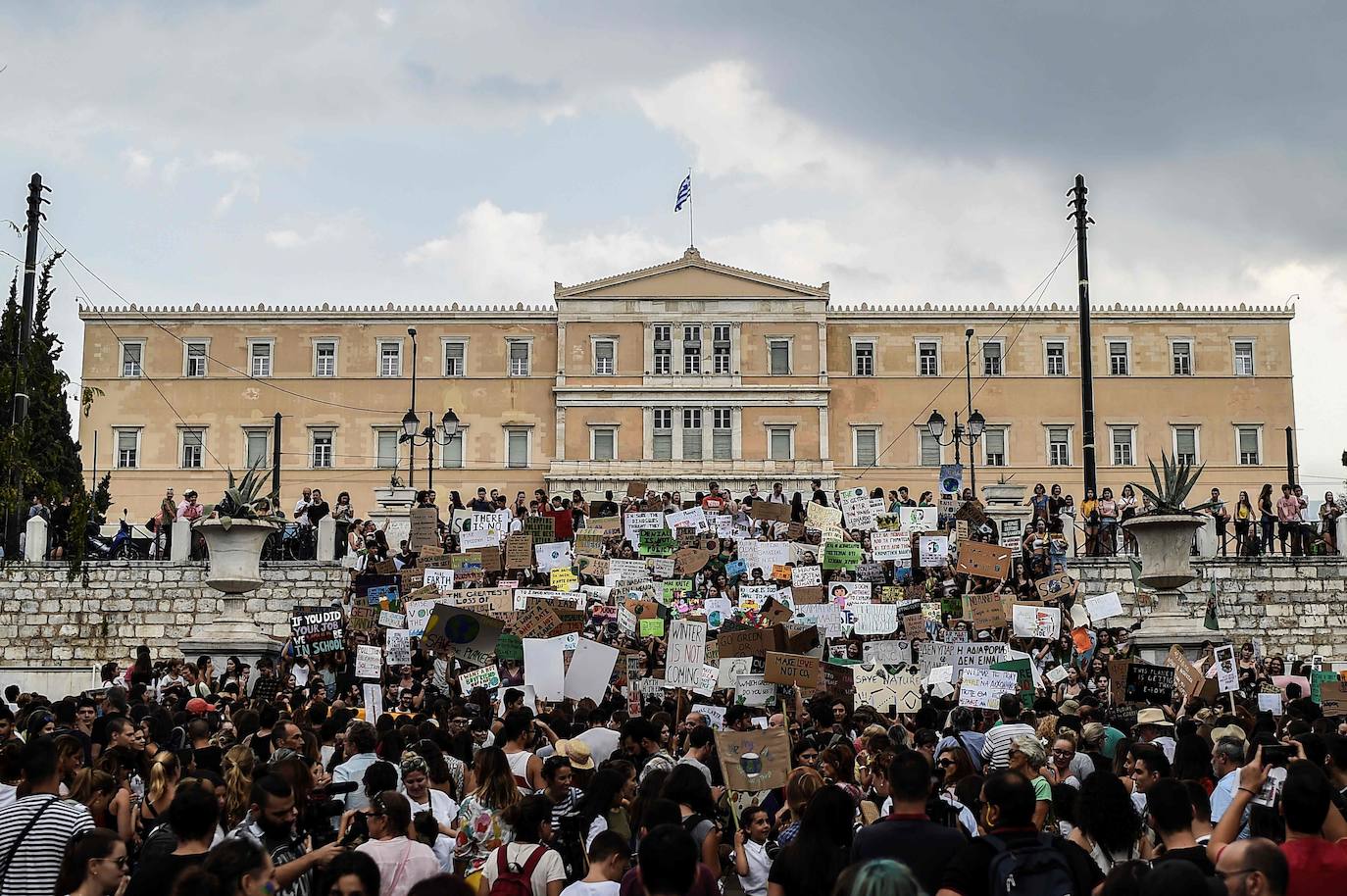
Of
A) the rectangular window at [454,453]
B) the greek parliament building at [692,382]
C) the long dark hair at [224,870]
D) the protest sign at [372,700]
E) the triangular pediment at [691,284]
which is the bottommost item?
the protest sign at [372,700]

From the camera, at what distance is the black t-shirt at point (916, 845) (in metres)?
5.88

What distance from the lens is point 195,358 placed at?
58219 mm

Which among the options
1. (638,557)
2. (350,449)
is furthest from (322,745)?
(350,449)

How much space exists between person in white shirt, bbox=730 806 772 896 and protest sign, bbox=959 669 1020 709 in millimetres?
8295

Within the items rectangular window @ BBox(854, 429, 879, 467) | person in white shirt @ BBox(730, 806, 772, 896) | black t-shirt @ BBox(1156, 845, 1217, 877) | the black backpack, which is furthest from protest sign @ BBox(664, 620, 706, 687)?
rectangular window @ BBox(854, 429, 879, 467)

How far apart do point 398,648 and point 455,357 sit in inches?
1578

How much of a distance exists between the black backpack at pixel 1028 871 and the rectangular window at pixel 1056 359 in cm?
5453

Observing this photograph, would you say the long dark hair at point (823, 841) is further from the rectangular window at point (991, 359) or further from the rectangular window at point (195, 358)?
the rectangular window at point (195, 358)

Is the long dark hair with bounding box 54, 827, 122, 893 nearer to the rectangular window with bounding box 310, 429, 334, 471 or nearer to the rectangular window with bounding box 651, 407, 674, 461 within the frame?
the rectangular window with bounding box 651, 407, 674, 461

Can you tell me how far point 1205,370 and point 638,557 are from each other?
135ft

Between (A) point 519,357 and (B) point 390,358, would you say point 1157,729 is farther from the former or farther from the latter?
(B) point 390,358

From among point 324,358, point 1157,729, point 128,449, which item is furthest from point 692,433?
point 1157,729

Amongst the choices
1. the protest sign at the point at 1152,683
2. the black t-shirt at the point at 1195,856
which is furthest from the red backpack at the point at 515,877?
the protest sign at the point at 1152,683

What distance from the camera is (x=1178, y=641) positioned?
60.7 feet
